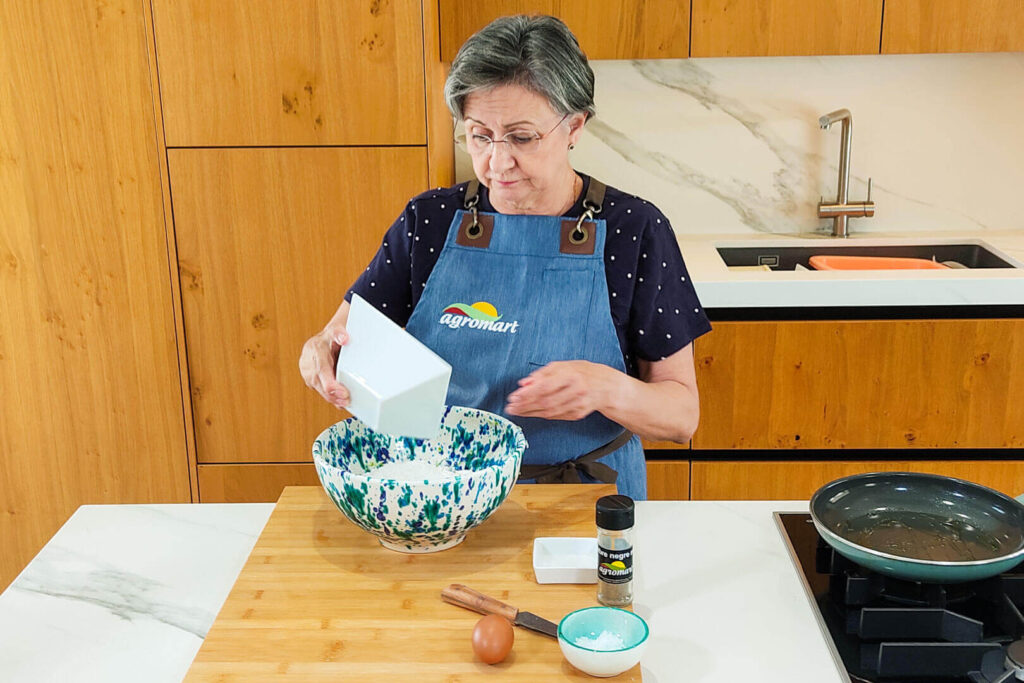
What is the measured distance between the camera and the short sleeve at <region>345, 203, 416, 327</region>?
172 centimetres

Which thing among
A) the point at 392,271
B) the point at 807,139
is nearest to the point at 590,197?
the point at 392,271

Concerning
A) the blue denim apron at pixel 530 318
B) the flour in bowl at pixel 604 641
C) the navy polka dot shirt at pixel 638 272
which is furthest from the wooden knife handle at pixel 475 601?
the navy polka dot shirt at pixel 638 272

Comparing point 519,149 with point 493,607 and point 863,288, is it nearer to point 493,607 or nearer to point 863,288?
point 493,607

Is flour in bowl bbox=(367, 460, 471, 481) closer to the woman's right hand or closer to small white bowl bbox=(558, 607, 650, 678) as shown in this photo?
the woman's right hand

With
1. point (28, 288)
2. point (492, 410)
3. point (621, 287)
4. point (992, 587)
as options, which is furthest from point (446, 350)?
point (28, 288)

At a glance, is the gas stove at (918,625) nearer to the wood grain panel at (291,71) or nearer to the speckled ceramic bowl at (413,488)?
the speckled ceramic bowl at (413,488)

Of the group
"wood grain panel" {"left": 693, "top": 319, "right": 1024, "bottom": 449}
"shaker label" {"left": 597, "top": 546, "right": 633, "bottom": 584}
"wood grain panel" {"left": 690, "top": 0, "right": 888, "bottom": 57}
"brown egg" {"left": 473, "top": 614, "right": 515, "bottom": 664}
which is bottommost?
"wood grain panel" {"left": 693, "top": 319, "right": 1024, "bottom": 449}

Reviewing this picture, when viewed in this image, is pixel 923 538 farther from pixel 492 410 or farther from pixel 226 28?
pixel 226 28

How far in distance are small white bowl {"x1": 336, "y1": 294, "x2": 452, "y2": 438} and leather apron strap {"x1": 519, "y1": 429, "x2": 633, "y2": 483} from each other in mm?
312

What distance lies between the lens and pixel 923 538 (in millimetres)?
1241

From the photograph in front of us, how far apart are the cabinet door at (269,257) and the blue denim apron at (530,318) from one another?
86 centimetres

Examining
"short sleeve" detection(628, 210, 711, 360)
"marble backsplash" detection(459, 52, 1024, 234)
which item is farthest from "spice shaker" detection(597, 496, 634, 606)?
"marble backsplash" detection(459, 52, 1024, 234)

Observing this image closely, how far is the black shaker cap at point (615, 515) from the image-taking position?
3.58 feet

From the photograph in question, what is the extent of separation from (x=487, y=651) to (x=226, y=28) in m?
1.83
